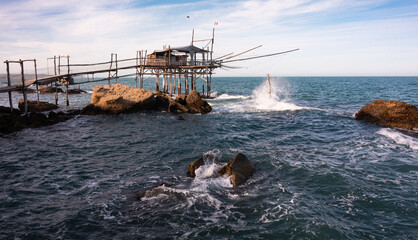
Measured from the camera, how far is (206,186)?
9.76 meters

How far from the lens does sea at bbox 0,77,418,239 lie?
729 centimetres

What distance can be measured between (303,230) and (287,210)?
1028 millimetres

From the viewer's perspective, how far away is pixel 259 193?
925 centimetres

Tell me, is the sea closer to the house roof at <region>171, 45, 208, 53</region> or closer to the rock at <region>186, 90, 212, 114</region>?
the rock at <region>186, 90, 212, 114</region>

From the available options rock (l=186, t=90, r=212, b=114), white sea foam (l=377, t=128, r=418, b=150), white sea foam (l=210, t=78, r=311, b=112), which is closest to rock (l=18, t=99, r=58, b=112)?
rock (l=186, t=90, r=212, b=114)

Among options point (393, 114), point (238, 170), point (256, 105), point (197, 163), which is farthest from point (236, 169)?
point (256, 105)

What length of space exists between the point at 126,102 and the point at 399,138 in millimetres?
22208

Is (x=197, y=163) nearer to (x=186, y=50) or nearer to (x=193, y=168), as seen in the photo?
(x=193, y=168)

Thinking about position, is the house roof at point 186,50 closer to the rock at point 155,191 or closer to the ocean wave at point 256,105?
the ocean wave at point 256,105

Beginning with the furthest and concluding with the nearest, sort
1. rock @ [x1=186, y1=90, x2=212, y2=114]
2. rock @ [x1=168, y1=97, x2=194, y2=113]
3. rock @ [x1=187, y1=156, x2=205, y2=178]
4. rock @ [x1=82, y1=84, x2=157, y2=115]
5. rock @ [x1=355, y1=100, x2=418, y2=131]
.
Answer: rock @ [x1=186, y1=90, x2=212, y2=114]
rock @ [x1=168, y1=97, x2=194, y2=113]
rock @ [x1=82, y1=84, x2=157, y2=115]
rock @ [x1=355, y1=100, x2=418, y2=131]
rock @ [x1=187, y1=156, x2=205, y2=178]

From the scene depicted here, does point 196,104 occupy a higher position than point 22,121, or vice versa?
point 196,104

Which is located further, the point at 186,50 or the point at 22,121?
the point at 186,50

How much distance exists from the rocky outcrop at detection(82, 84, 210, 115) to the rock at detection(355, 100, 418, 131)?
15.1m

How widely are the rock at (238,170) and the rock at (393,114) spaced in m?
14.7
